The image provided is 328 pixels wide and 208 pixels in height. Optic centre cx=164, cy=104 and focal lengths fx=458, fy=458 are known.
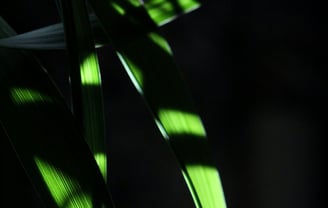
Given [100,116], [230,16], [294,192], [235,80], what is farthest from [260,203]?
[100,116]

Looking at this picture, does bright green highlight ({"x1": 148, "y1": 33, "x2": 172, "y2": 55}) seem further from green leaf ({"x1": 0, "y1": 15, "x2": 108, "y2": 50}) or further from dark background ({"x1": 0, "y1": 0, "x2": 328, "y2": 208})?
dark background ({"x1": 0, "y1": 0, "x2": 328, "y2": 208})

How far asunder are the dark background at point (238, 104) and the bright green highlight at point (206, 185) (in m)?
0.88

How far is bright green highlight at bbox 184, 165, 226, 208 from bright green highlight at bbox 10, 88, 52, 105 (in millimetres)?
98

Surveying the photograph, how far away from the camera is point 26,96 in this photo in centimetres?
27

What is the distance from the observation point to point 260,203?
3.82 feet

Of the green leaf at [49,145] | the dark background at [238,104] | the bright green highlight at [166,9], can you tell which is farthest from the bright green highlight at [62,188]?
the dark background at [238,104]

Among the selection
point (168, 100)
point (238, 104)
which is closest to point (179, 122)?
point (168, 100)

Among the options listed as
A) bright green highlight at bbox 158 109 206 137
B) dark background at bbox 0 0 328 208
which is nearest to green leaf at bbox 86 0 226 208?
bright green highlight at bbox 158 109 206 137

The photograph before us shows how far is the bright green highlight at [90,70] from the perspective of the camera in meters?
0.28

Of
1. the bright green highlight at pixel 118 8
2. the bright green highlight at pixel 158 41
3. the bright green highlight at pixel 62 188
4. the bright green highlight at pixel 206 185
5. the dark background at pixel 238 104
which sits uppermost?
the bright green highlight at pixel 118 8

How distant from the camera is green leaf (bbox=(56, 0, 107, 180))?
0.27 metres

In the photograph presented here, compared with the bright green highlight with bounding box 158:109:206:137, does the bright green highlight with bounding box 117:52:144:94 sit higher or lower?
higher

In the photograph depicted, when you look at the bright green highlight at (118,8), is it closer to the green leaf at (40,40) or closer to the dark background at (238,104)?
the green leaf at (40,40)

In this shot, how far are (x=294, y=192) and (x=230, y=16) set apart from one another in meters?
0.47
